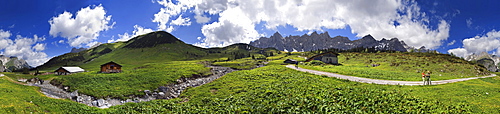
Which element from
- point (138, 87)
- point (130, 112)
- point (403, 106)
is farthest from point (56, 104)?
point (403, 106)

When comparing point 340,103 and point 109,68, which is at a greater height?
point 109,68

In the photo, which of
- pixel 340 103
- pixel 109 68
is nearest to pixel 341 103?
pixel 340 103

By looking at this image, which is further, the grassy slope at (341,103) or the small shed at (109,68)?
the small shed at (109,68)

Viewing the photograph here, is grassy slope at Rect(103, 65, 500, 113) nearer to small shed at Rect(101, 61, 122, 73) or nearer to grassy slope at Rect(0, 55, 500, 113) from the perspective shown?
grassy slope at Rect(0, 55, 500, 113)

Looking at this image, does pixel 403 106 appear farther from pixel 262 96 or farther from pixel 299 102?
pixel 262 96

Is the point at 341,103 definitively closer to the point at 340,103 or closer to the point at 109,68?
the point at 340,103

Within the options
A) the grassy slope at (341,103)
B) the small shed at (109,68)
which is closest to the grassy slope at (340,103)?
the grassy slope at (341,103)

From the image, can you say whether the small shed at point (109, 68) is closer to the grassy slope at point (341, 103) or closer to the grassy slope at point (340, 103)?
the grassy slope at point (340, 103)

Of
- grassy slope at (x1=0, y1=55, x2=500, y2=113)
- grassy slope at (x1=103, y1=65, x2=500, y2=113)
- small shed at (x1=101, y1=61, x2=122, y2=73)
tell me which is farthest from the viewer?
small shed at (x1=101, y1=61, x2=122, y2=73)

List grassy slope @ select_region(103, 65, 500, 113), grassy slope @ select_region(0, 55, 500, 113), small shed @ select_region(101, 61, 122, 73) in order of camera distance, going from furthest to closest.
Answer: small shed @ select_region(101, 61, 122, 73) → grassy slope @ select_region(0, 55, 500, 113) → grassy slope @ select_region(103, 65, 500, 113)

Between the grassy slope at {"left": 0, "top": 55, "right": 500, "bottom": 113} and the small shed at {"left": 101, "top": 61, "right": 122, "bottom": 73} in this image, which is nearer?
the grassy slope at {"left": 0, "top": 55, "right": 500, "bottom": 113}

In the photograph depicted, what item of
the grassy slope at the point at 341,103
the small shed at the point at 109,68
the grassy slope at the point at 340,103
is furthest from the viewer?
the small shed at the point at 109,68

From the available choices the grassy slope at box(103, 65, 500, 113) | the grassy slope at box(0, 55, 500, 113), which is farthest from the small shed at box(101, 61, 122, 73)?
the grassy slope at box(103, 65, 500, 113)

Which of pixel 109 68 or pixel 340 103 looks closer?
pixel 340 103
